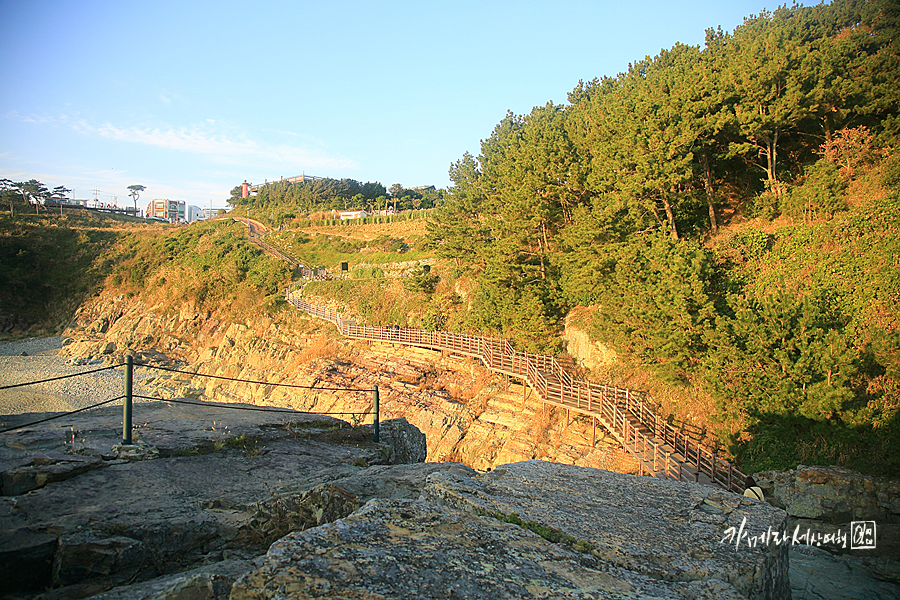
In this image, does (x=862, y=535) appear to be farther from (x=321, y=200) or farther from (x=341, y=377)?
(x=321, y=200)

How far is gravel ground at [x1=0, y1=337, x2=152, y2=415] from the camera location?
862 inches

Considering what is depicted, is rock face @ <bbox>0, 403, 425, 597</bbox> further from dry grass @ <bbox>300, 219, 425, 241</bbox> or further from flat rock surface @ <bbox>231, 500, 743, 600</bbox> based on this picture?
dry grass @ <bbox>300, 219, 425, 241</bbox>

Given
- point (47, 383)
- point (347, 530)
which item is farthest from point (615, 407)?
point (47, 383)

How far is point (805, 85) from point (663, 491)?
2326 cm

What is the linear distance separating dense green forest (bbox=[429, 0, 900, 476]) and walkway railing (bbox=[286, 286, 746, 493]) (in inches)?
49.4

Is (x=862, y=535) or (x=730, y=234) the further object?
(x=730, y=234)

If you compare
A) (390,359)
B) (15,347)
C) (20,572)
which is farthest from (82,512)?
(15,347)

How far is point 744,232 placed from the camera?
20312mm

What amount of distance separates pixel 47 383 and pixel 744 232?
3936cm

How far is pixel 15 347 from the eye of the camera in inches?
1523

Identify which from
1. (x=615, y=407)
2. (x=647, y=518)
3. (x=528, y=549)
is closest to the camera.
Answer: (x=528, y=549)

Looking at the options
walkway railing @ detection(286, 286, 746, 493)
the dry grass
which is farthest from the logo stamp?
the dry grass

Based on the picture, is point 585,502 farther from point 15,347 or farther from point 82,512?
point 15,347

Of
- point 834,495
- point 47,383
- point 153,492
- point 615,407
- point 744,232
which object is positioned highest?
point 744,232
